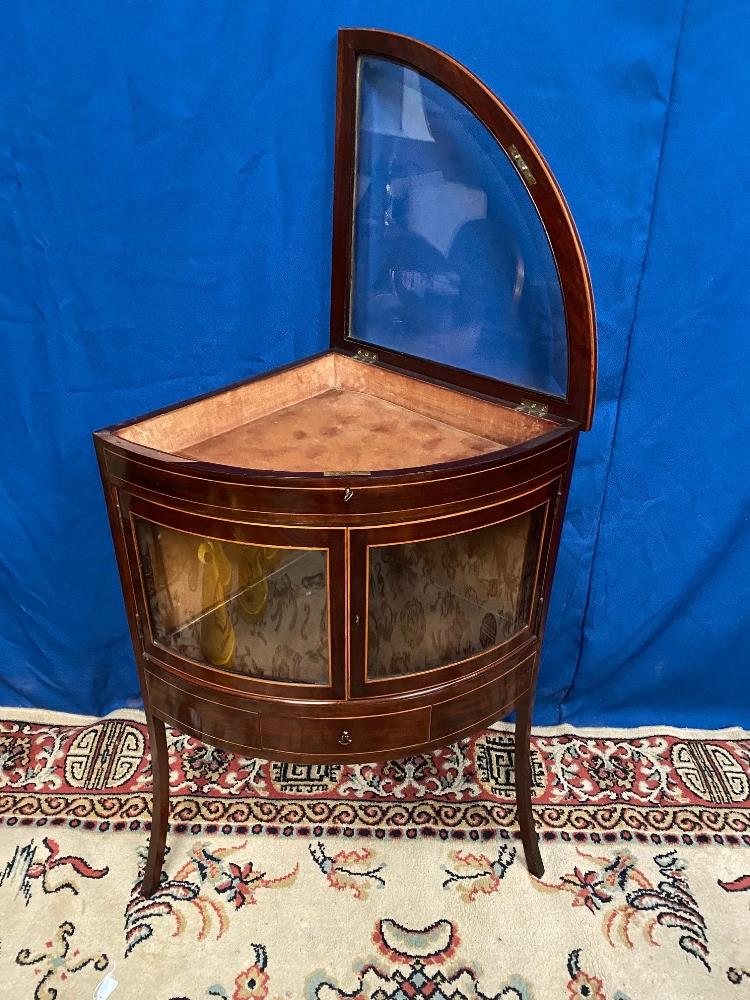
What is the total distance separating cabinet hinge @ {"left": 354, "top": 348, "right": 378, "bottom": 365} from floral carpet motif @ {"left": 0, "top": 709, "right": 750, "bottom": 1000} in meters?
0.84

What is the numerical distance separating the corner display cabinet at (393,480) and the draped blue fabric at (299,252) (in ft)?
0.53

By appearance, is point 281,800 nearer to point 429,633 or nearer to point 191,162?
point 429,633

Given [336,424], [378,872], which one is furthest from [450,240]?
[378,872]

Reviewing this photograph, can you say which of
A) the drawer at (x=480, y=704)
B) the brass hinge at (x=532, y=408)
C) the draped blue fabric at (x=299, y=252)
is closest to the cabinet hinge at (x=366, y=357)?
the draped blue fabric at (x=299, y=252)

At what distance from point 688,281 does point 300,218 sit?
2.21 feet

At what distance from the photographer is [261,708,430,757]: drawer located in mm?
1240

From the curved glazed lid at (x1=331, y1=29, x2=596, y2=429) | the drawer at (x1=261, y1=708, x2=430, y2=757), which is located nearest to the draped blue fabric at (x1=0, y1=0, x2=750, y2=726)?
the curved glazed lid at (x1=331, y1=29, x2=596, y2=429)

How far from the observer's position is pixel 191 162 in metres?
1.46

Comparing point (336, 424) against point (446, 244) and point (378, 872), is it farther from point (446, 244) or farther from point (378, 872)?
point (378, 872)

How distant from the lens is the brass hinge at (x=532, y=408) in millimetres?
1273

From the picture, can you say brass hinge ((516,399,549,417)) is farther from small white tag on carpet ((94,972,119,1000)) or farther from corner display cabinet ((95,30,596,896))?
small white tag on carpet ((94,972,119,1000))

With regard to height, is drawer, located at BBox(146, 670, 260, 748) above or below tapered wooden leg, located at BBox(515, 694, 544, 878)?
above

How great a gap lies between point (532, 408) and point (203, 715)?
0.67 metres

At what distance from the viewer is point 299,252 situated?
153cm
